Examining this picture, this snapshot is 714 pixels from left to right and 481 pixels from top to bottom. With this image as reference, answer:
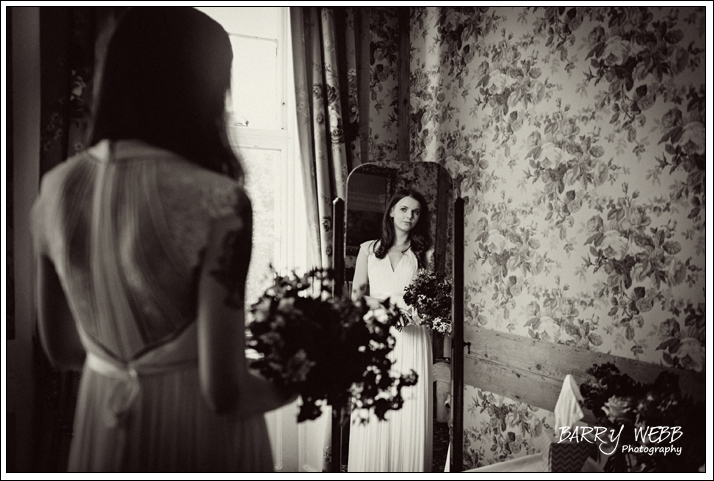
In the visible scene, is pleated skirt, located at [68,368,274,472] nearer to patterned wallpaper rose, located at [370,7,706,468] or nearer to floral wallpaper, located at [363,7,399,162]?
patterned wallpaper rose, located at [370,7,706,468]

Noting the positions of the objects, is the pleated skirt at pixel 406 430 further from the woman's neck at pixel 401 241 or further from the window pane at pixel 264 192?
the window pane at pixel 264 192

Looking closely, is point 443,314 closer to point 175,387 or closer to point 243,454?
point 243,454

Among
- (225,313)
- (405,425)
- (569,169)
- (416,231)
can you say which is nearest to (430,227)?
(416,231)

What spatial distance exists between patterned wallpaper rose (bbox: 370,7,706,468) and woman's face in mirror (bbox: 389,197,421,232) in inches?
22.5

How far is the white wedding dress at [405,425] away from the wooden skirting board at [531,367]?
7.7 inches

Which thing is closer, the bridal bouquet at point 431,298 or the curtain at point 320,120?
the bridal bouquet at point 431,298

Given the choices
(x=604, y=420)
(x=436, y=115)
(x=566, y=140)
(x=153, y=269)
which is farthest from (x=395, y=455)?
(x=436, y=115)

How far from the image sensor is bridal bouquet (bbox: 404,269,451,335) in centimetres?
193

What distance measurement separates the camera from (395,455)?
2.03 m

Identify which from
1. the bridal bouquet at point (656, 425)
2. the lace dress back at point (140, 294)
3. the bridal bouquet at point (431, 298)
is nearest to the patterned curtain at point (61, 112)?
the lace dress back at point (140, 294)

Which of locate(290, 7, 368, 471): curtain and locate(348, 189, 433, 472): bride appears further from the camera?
locate(290, 7, 368, 471): curtain

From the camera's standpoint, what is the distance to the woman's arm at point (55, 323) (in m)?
1.45

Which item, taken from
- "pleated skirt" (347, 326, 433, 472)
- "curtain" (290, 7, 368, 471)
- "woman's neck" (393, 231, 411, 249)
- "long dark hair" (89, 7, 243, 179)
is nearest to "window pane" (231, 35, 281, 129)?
"curtain" (290, 7, 368, 471)

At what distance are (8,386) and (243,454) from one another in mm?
854
